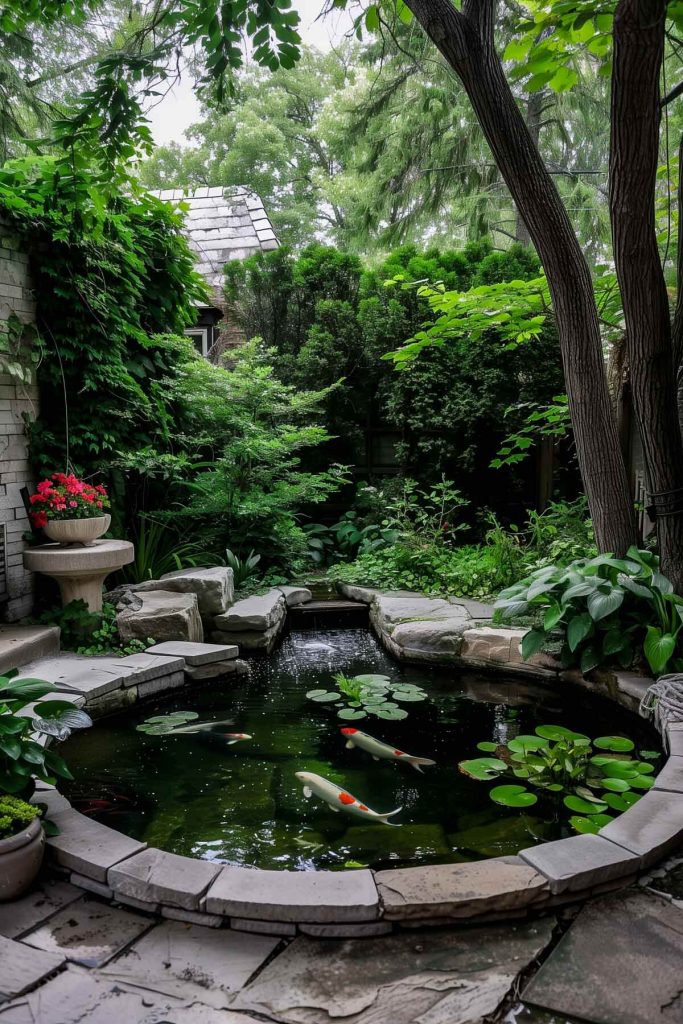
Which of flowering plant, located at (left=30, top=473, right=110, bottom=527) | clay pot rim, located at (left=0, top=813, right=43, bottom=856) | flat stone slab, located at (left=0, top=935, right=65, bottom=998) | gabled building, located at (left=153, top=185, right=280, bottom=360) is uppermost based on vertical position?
gabled building, located at (left=153, top=185, right=280, bottom=360)

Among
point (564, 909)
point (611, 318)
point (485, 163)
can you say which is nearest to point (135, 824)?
point (564, 909)

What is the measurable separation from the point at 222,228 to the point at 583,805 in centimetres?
1065

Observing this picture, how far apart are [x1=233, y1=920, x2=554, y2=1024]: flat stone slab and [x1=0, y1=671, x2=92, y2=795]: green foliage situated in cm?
102

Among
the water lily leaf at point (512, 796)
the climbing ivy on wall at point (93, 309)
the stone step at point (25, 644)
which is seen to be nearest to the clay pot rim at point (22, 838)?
the water lily leaf at point (512, 796)

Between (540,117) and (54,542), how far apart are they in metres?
11.5

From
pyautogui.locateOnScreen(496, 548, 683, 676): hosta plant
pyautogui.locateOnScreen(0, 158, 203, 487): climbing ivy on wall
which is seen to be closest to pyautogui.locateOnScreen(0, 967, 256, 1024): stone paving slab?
pyautogui.locateOnScreen(496, 548, 683, 676): hosta plant

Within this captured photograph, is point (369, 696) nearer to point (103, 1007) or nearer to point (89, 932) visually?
point (89, 932)

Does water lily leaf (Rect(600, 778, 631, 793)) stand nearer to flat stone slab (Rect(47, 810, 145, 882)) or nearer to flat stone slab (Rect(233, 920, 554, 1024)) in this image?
flat stone slab (Rect(233, 920, 554, 1024))

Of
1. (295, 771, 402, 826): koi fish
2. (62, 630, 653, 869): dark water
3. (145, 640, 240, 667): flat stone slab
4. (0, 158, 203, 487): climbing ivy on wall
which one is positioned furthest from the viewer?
(0, 158, 203, 487): climbing ivy on wall

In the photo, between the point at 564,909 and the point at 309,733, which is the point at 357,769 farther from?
the point at 564,909

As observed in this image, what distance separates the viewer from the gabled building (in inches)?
363

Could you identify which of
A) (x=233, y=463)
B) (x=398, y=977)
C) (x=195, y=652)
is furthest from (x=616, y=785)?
(x=233, y=463)

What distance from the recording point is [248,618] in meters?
5.18

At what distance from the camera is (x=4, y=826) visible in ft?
6.75
